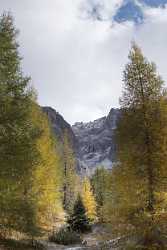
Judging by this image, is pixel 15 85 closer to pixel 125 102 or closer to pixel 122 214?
pixel 125 102

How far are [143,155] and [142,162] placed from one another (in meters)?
0.35

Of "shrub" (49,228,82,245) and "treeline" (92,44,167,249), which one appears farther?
"shrub" (49,228,82,245)

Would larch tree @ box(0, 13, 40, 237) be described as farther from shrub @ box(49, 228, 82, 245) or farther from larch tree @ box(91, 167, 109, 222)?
larch tree @ box(91, 167, 109, 222)

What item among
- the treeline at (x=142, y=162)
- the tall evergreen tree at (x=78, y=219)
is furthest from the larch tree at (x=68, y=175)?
the treeline at (x=142, y=162)

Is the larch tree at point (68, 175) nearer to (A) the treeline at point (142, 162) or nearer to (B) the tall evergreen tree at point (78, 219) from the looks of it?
(B) the tall evergreen tree at point (78, 219)

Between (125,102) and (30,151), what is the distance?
5.67m

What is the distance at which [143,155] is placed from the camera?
64.1 ft

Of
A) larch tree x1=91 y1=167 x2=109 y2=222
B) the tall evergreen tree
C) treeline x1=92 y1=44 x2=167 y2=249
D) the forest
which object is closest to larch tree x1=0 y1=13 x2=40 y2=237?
the forest

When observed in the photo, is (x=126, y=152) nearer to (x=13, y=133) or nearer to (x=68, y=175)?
(x=13, y=133)

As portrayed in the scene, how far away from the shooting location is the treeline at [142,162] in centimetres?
1905

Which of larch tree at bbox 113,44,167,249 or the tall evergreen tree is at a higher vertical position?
larch tree at bbox 113,44,167,249

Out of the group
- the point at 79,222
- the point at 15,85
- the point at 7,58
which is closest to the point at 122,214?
the point at 15,85

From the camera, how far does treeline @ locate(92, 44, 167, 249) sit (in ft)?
62.5

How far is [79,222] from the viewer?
40031 mm
